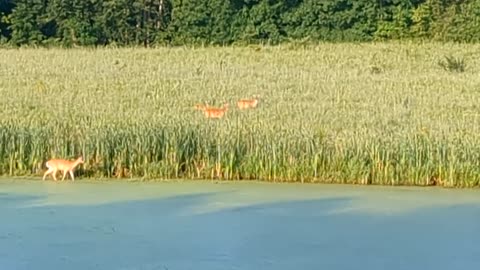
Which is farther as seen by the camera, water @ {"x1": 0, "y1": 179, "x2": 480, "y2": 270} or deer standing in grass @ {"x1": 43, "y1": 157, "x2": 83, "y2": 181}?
deer standing in grass @ {"x1": 43, "y1": 157, "x2": 83, "y2": 181}

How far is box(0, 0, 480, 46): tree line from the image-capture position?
28.2 meters

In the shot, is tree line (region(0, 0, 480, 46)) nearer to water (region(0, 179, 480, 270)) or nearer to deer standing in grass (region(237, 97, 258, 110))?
deer standing in grass (region(237, 97, 258, 110))

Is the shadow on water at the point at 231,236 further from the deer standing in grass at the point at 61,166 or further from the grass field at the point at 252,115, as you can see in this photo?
the grass field at the point at 252,115

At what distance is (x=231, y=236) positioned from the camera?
618cm

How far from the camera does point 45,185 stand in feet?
26.0

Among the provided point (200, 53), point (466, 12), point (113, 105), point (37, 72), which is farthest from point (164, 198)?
point (466, 12)

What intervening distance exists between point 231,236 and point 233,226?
30cm

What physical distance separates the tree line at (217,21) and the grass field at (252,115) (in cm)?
677

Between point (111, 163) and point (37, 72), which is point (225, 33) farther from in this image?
point (111, 163)

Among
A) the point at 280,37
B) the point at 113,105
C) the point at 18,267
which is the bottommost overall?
the point at 18,267

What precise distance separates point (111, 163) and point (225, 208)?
1604 millimetres

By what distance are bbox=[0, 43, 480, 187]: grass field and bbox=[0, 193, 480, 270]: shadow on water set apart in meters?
0.95

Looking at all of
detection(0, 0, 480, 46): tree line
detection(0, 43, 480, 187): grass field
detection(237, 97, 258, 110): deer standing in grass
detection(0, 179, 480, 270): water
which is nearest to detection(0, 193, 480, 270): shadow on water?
detection(0, 179, 480, 270): water

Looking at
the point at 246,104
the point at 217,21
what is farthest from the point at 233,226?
the point at 217,21
